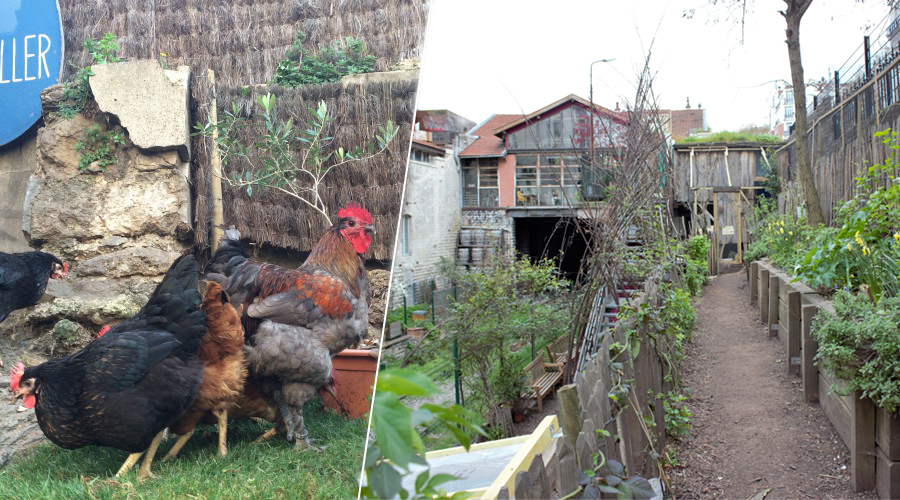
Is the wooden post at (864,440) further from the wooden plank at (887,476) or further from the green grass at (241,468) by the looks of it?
the green grass at (241,468)

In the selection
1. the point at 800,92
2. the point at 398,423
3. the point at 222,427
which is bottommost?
the point at 222,427

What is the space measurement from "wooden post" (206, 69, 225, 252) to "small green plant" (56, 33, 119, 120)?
215mm

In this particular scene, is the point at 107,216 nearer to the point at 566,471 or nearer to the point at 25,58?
the point at 25,58

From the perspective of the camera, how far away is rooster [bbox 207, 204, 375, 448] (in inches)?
44.3

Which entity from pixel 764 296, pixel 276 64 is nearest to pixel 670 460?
pixel 276 64

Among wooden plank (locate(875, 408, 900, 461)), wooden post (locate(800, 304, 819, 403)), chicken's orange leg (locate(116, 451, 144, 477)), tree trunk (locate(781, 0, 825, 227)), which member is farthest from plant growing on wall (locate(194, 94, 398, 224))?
tree trunk (locate(781, 0, 825, 227))

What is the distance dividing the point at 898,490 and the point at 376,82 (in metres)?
2.15

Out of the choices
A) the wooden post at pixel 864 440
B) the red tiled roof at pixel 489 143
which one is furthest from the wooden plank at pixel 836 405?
the red tiled roof at pixel 489 143

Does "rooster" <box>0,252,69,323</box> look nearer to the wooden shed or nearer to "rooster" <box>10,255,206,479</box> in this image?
"rooster" <box>10,255,206,479</box>

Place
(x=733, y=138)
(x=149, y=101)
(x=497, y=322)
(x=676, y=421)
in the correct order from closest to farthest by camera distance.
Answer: (x=149, y=101), (x=676, y=421), (x=497, y=322), (x=733, y=138)

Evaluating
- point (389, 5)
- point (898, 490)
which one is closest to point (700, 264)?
point (898, 490)

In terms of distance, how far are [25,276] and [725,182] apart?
1614 cm

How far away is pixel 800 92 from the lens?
5945 millimetres

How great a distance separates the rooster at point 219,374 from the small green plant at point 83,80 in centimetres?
50
